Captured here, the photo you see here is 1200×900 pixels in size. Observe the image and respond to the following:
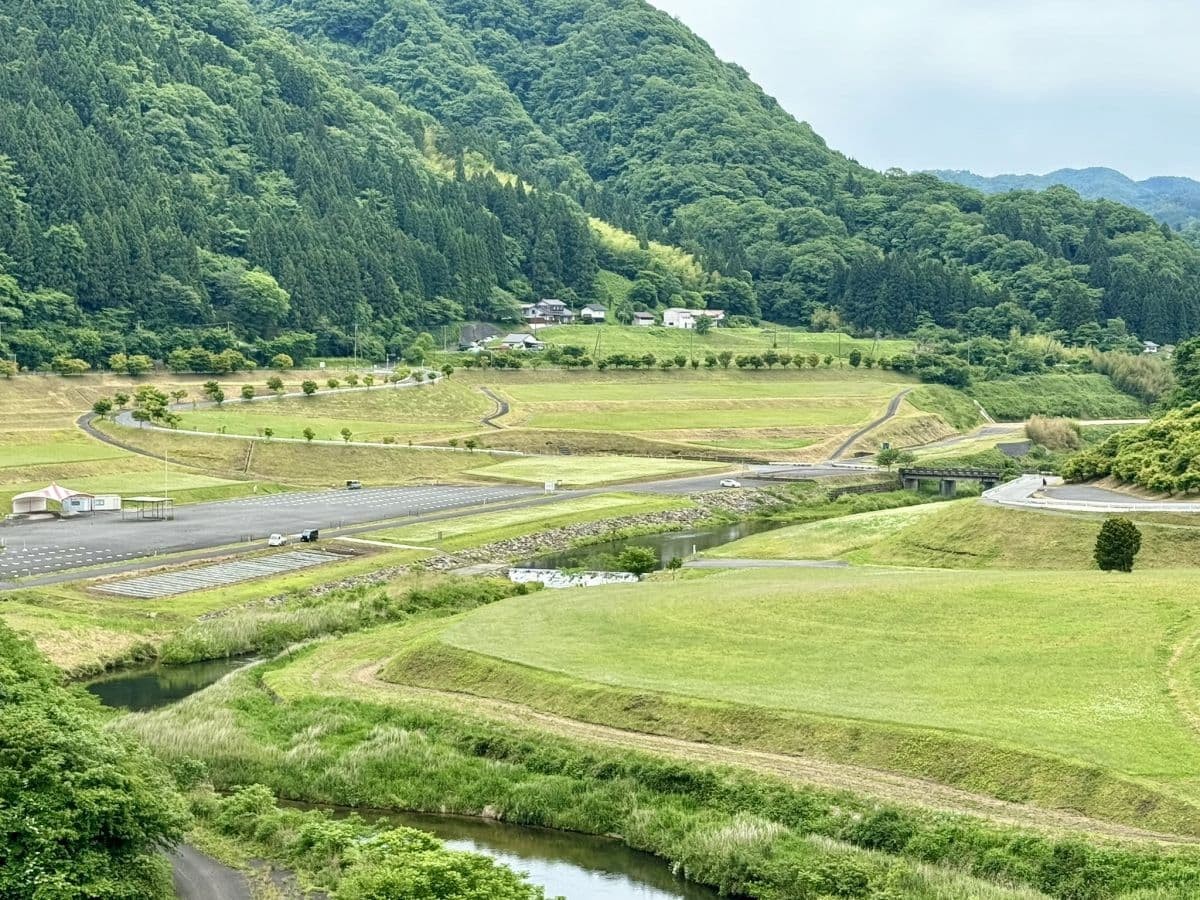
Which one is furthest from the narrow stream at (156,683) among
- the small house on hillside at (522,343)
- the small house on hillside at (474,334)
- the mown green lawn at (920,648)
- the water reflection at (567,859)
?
the small house on hillside at (474,334)

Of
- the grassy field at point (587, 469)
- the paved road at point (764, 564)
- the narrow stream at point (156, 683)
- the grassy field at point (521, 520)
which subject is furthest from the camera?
the grassy field at point (587, 469)

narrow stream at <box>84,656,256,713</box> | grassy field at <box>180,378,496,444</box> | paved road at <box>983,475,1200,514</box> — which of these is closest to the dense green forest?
grassy field at <box>180,378,496,444</box>

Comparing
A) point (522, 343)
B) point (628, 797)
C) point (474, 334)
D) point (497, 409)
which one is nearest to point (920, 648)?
point (628, 797)

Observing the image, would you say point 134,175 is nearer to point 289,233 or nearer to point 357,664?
point 289,233

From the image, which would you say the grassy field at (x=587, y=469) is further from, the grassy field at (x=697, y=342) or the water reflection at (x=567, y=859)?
the water reflection at (x=567, y=859)

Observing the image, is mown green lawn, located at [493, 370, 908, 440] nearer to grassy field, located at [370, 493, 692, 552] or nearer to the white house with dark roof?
the white house with dark roof

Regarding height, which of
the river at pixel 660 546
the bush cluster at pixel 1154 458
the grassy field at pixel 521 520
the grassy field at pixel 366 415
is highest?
the bush cluster at pixel 1154 458

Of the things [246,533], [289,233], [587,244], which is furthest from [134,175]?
[246,533]
